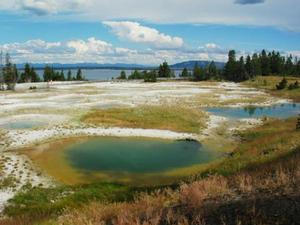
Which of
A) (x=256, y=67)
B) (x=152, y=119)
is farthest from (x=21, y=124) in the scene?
(x=256, y=67)

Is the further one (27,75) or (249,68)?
(27,75)

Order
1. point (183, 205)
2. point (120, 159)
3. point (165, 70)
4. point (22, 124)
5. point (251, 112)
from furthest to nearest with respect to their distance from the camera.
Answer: point (165, 70) < point (251, 112) < point (22, 124) < point (120, 159) < point (183, 205)

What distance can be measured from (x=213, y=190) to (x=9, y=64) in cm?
12412

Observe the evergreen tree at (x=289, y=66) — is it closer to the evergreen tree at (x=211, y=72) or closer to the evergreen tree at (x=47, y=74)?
the evergreen tree at (x=211, y=72)

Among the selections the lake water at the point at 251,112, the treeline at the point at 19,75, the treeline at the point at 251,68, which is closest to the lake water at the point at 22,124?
the lake water at the point at 251,112

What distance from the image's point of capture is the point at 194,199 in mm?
10070

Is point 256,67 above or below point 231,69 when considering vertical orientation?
above

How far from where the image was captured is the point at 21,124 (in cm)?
4581

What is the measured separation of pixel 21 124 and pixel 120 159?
1960cm

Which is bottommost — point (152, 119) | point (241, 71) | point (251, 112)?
point (251, 112)

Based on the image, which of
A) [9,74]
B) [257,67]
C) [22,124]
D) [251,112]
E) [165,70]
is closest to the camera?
[22,124]

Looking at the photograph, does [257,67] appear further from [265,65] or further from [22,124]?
[22,124]

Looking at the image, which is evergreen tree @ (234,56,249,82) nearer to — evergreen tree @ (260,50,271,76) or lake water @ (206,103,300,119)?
evergreen tree @ (260,50,271,76)

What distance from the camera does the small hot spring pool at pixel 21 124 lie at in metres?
43.8
